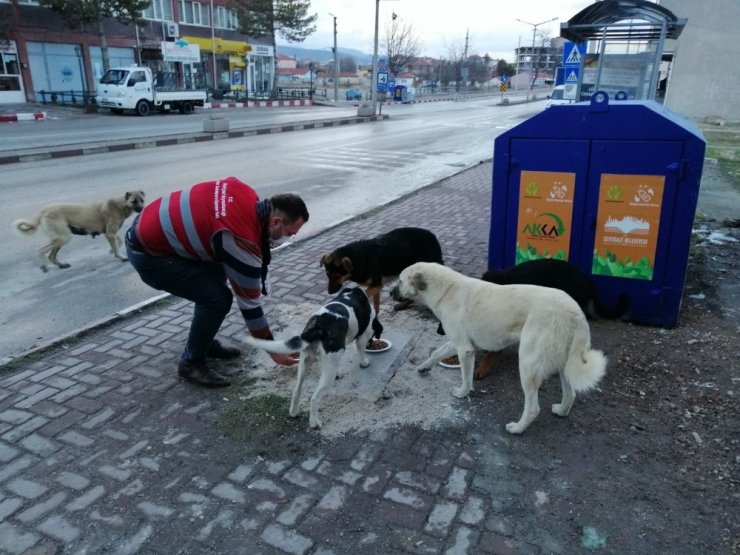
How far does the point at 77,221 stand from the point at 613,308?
639 cm

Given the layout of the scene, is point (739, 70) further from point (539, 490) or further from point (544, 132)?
point (539, 490)

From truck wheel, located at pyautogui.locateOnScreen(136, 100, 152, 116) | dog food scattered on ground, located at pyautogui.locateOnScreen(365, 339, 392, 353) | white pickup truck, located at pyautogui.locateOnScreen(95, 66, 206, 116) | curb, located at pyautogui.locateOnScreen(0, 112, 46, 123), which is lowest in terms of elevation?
dog food scattered on ground, located at pyautogui.locateOnScreen(365, 339, 392, 353)

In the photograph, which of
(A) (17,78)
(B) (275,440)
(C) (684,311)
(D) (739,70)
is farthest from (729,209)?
(A) (17,78)

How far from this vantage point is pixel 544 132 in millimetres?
5043

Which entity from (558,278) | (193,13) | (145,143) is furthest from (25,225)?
(193,13)

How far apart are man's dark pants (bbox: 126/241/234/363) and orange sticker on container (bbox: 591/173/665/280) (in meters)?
3.36

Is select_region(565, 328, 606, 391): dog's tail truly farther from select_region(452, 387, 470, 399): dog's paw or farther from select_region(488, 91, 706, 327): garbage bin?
select_region(488, 91, 706, 327): garbage bin

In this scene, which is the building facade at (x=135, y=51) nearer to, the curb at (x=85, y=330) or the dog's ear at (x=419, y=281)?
the curb at (x=85, y=330)

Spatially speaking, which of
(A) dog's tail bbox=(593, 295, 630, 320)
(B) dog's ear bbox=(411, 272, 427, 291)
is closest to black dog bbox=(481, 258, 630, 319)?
(A) dog's tail bbox=(593, 295, 630, 320)

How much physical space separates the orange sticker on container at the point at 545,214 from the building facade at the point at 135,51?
3542cm

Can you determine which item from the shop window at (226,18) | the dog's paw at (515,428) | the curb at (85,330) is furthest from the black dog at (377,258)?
the shop window at (226,18)

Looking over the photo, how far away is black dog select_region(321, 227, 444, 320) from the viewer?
4.80 meters

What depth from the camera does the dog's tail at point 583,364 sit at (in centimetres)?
321

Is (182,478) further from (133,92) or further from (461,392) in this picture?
(133,92)
